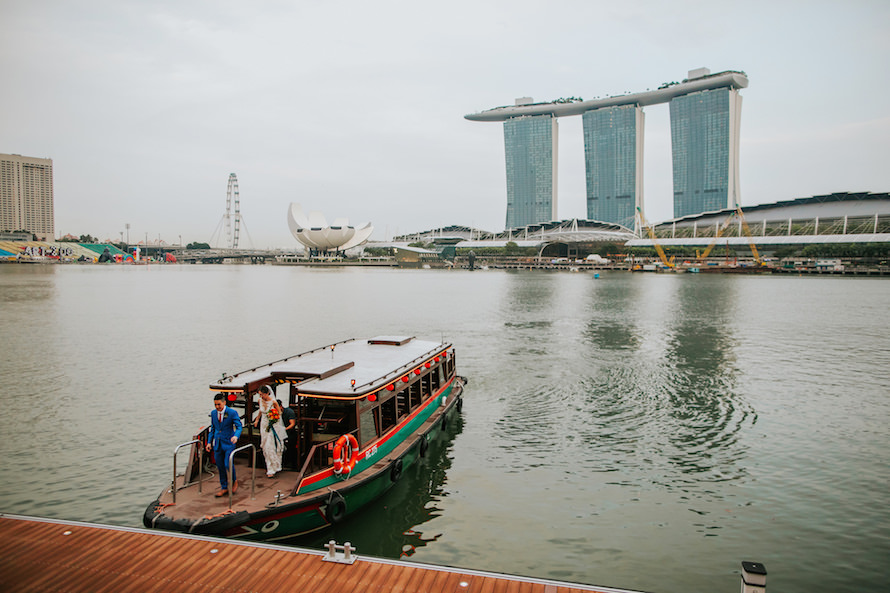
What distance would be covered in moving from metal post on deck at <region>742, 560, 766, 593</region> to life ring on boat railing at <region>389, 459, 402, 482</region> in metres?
6.21

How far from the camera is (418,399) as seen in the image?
42.2ft

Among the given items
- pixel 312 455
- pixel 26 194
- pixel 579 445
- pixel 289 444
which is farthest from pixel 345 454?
pixel 26 194

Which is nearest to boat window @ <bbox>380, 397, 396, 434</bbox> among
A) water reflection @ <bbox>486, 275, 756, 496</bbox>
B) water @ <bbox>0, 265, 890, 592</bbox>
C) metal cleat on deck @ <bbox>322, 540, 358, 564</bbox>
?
water @ <bbox>0, 265, 890, 592</bbox>

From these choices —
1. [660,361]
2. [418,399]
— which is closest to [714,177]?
[660,361]

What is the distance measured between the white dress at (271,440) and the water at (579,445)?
148 cm

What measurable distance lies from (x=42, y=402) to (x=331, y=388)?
1374 centimetres

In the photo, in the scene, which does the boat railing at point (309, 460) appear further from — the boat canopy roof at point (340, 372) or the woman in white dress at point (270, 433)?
the boat canopy roof at point (340, 372)

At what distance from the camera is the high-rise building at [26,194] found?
139625 millimetres

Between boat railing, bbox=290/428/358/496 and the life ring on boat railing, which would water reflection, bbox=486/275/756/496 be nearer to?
the life ring on boat railing

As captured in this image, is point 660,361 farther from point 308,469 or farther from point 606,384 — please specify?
point 308,469

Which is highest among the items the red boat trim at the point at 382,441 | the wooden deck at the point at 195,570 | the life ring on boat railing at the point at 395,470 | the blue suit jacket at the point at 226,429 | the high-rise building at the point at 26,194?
the high-rise building at the point at 26,194

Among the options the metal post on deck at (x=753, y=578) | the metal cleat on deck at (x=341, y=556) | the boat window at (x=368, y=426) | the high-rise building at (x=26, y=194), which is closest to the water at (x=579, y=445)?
the boat window at (x=368, y=426)

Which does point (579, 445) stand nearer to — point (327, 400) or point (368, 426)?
point (368, 426)

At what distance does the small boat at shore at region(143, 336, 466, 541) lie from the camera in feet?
26.1
